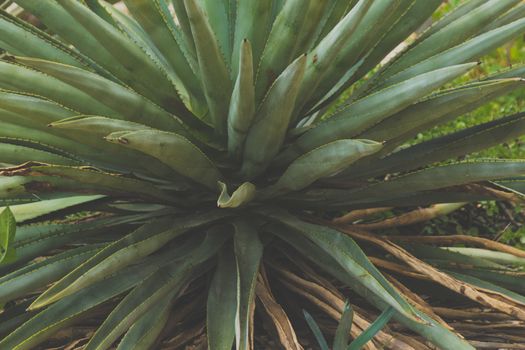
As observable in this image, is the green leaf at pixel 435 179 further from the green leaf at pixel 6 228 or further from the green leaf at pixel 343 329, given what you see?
the green leaf at pixel 6 228

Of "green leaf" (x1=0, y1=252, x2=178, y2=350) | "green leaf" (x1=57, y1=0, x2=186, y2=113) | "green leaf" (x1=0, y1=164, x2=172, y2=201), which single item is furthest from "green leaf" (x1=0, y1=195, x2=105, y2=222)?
"green leaf" (x1=57, y1=0, x2=186, y2=113)

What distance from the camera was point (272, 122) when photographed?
1.74 m

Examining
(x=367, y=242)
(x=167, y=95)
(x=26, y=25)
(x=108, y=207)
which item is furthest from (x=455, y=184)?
(x=26, y=25)

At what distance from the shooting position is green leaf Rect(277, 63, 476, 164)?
5.28 feet

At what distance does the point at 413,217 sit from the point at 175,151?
1023mm

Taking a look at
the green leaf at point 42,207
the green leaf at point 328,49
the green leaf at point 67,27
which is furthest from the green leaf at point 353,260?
the green leaf at point 67,27

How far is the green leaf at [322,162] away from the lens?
1556 millimetres

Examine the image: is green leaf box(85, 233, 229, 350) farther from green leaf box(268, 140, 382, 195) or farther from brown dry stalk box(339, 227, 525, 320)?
brown dry stalk box(339, 227, 525, 320)

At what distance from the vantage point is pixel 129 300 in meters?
1.80

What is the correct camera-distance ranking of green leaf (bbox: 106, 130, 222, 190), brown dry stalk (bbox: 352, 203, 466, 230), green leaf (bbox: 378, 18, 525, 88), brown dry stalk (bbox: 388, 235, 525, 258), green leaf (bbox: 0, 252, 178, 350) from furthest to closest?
brown dry stalk (bbox: 352, 203, 466, 230) < brown dry stalk (bbox: 388, 235, 525, 258) < green leaf (bbox: 378, 18, 525, 88) < green leaf (bbox: 0, 252, 178, 350) < green leaf (bbox: 106, 130, 222, 190)

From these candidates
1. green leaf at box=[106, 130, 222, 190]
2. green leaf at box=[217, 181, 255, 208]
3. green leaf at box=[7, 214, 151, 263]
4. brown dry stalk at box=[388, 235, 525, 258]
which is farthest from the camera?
brown dry stalk at box=[388, 235, 525, 258]

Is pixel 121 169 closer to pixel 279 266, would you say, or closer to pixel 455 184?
pixel 279 266

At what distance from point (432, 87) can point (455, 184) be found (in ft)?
1.20

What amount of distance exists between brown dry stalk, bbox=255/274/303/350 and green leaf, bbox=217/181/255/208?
0.89ft
